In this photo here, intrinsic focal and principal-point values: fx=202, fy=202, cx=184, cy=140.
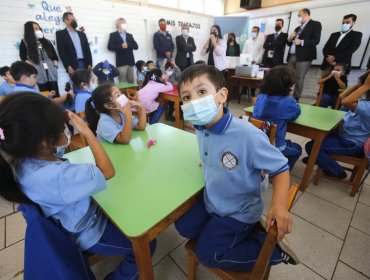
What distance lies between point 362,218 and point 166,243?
1576 millimetres

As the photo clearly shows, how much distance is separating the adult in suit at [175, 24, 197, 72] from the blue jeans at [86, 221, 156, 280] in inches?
210

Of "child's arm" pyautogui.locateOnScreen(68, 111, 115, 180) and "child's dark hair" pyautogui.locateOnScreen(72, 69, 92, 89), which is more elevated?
"child's dark hair" pyautogui.locateOnScreen(72, 69, 92, 89)

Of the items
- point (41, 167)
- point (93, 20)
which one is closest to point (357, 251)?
point (41, 167)

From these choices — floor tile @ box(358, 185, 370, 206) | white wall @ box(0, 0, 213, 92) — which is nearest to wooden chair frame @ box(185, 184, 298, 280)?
floor tile @ box(358, 185, 370, 206)

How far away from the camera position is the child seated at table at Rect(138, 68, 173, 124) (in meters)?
3.02

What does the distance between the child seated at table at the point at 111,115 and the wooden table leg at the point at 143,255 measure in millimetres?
743

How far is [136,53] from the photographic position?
5.50 meters

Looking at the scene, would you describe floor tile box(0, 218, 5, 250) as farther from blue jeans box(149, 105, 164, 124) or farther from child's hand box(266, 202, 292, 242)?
blue jeans box(149, 105, 164, 124)

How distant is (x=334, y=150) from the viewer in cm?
177

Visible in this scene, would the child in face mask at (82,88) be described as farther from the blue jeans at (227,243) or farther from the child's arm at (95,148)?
the blue jeans at (227,243)

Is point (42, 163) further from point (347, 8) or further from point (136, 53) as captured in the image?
point (347, 8)

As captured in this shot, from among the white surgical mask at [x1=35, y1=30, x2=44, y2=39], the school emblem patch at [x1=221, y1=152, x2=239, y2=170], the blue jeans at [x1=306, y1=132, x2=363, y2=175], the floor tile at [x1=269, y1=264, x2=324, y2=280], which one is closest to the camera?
the school emblem patch at [x1=221, y1=152, x2=239, y2=170]

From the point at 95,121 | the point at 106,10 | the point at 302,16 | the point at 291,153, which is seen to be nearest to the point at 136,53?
the point at 106,10

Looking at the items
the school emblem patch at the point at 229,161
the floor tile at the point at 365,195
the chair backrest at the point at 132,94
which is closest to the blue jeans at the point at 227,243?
the school emblem patch at the point at 229,161
